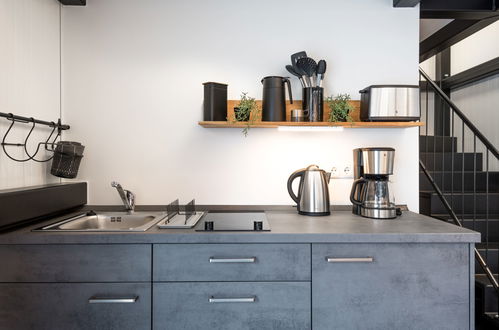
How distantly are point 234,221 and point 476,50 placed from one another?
392cm

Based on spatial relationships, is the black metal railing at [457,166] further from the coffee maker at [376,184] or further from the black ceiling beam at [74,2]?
the black ceiling beam at [74,2]

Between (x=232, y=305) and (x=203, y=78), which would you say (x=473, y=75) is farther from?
(x=232, y=305)

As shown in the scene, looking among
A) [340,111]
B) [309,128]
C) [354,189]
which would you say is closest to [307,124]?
[309,128]

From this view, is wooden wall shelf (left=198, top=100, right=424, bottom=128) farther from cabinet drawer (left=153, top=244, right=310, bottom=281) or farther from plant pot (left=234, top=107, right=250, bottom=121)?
cabinet drawer (left=153, top=244, right=310, bottom=281)

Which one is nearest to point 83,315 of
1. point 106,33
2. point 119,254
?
point 119,254

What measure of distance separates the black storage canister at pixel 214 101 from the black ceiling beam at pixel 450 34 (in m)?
2.14

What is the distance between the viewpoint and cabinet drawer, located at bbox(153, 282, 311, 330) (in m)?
1.44

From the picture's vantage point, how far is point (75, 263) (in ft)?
4.71

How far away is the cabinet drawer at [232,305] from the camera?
144cm

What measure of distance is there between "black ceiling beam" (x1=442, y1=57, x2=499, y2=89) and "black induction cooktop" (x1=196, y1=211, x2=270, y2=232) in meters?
3.24

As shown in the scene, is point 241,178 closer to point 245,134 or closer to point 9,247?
point 245,134

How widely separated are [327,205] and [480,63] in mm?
3278

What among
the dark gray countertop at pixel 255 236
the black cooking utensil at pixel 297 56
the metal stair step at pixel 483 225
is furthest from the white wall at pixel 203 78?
the metal stair step at pixel 483 225

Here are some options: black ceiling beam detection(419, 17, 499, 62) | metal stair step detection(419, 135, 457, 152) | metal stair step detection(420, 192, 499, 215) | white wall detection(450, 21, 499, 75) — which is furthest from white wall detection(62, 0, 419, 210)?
white wall detection(450, 21, 499, 75)
